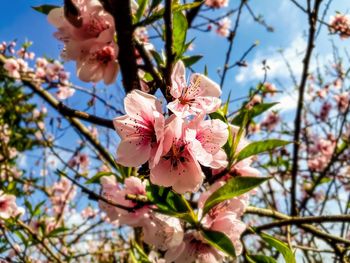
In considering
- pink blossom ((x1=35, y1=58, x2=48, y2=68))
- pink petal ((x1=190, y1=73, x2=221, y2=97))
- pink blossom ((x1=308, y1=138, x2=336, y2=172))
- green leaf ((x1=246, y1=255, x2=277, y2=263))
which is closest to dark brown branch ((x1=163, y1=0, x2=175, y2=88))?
pink petal ((x1=190, y1=73, x2=221, y2=97))

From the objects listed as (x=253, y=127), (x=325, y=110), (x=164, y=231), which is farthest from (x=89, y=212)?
(x=164, y=231)

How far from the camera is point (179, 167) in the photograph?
99 centimetres

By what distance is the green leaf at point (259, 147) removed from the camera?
3.69ft

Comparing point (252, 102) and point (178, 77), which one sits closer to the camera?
point (178, 77)

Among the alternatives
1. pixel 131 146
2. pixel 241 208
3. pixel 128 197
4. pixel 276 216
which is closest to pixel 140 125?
pixel 131 146

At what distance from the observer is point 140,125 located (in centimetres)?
108

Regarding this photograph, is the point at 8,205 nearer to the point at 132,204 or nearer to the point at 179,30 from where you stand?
the point at 132,204

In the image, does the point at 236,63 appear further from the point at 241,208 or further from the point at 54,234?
the point at 54,234

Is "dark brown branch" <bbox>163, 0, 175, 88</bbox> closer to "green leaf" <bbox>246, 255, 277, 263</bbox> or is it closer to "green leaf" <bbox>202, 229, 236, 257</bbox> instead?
"green leaf" <bbox>202, 229, 236, 257</bbox>

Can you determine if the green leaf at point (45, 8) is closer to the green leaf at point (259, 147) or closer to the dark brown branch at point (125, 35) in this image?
the dark brown branch at point (125, 35)

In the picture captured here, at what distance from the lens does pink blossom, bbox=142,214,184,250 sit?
128 cm

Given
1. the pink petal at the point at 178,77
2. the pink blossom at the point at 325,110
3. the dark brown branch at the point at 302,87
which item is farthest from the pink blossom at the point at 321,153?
the pink petal at the point at 178,77

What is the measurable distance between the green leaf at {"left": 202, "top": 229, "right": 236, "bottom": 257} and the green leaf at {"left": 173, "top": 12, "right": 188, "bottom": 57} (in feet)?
1.96

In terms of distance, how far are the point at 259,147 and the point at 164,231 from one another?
1.58 feet
